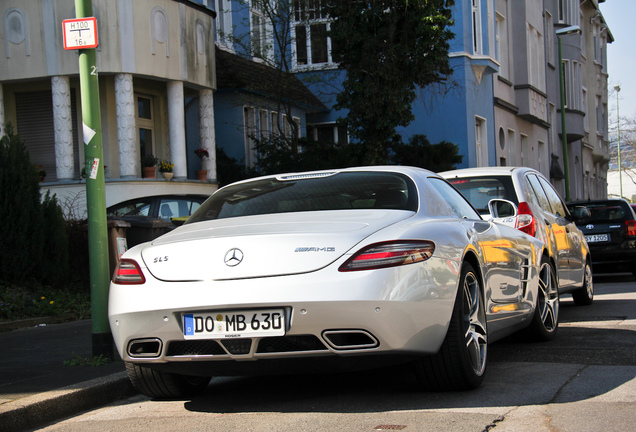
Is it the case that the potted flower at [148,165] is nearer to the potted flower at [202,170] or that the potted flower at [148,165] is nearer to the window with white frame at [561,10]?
the potted flower at [202,170]

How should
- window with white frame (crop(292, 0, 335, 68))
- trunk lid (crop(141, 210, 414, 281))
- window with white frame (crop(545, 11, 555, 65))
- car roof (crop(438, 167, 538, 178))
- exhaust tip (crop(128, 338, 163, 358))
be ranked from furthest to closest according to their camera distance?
window with white frame (crop(545, 11, 555, 65)) < window with white frame (crop(292, 0, 335, 68)) < car roof (crop(438, 167, 538, 178)) < exhaust tip (crop(128, 338, 163, 358)) < trunk lid (crop(141, 210, 414, 281))

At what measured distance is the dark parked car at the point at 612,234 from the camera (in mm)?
15555

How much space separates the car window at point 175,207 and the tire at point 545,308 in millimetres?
8222

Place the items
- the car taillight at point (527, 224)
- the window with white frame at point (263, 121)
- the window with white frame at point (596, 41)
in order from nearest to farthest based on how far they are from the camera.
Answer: the car taillight at point (527, 224), the window with white frame at point (263, 121), the window with white frame at point (596, 41)

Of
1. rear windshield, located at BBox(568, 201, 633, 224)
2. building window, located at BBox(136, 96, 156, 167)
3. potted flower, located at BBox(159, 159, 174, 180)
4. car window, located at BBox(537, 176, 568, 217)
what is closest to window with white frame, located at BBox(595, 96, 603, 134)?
building window, located at BBox(136, 96, 156, 167)

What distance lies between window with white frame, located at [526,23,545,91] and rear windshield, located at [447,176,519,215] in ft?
91.1

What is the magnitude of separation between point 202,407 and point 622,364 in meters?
2.92

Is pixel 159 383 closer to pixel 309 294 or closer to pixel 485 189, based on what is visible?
pixel 309 294

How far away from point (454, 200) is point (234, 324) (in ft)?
7.53

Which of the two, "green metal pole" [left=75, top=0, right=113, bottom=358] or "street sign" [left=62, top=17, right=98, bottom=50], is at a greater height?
"street sign" [left=62, top=17, right=98, bottom=50]

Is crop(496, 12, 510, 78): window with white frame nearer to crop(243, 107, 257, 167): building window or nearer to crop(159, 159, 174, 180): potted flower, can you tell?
crop(243, 107, 257, 167): building window

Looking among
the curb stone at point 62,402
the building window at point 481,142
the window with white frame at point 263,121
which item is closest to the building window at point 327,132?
the window with white frame at point 263,121

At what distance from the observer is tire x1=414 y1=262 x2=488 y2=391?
16.4 feet

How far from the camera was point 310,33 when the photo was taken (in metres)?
27.9
